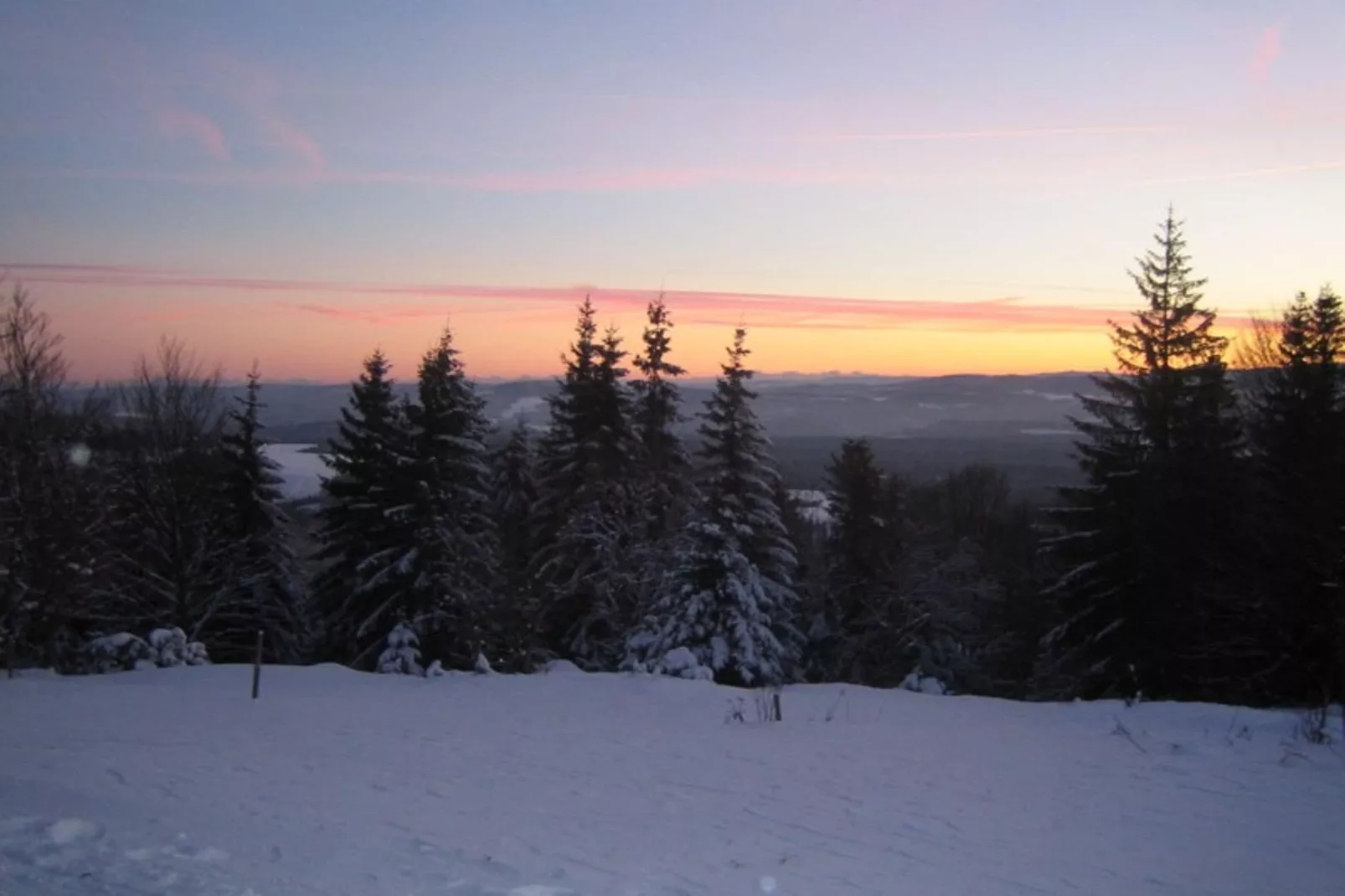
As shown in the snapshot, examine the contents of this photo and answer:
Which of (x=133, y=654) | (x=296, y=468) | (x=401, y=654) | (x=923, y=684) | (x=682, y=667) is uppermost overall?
(x=296, y=468)

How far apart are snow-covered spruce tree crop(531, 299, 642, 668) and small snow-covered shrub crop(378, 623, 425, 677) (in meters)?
5.06

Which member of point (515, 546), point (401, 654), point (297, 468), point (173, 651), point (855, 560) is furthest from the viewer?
point (515, 546)

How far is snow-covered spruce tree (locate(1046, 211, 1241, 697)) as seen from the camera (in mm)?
21828

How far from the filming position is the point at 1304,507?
65.5ft

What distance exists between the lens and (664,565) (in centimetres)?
2691

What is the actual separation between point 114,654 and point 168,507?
9.40 metres

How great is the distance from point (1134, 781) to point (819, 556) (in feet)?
100

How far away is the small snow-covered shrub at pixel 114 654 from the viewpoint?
60.1ft

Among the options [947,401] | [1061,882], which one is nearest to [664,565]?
[1061,882]

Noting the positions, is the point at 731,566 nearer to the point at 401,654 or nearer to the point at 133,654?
the point at 401,654

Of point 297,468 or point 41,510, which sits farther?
point 297,468

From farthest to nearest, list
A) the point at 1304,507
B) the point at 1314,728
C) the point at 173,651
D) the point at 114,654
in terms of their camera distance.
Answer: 1. the point at 1304,507
2. the point at 173,651
3. the point at 114,654
4. the point at 1314,728

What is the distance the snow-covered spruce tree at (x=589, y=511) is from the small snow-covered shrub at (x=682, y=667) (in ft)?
23.4

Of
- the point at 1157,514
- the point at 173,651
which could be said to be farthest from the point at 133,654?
the point at 1157,514
